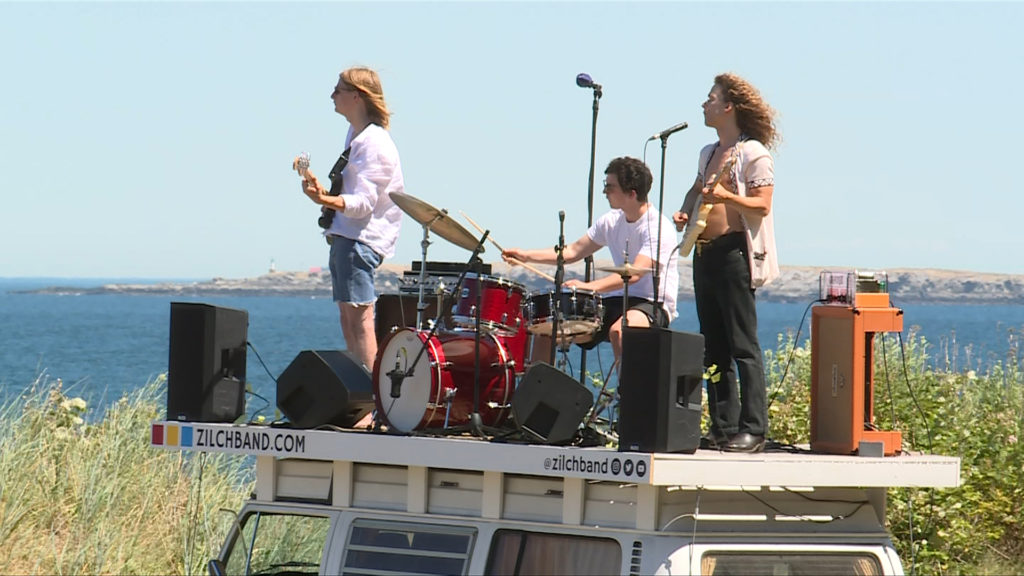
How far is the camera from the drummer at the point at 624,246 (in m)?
8.94

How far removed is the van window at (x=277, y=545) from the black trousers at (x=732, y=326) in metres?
1.99

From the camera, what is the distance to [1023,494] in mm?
12320

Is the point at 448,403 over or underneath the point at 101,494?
over

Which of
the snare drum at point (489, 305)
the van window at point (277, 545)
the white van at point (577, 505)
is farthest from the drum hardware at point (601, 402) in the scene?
the van window at point (277, 545)

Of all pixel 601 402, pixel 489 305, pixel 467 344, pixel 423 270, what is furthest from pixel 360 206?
pixel 601 402

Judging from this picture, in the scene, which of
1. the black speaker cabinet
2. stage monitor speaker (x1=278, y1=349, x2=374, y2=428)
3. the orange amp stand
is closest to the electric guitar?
the orange amp stand

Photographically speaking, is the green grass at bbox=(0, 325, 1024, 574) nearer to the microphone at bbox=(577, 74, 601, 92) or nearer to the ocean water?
the ocean water

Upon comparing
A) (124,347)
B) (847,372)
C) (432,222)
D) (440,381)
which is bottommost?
(124,347)

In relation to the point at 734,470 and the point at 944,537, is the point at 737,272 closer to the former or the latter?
the point at 734,470

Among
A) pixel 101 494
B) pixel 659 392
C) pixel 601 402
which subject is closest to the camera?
pixel 659 392

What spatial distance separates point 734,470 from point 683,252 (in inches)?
70.1

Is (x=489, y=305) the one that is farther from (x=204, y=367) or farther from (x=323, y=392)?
(x=204, y=367)

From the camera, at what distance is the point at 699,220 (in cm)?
769

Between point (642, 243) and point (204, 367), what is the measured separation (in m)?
2.69
